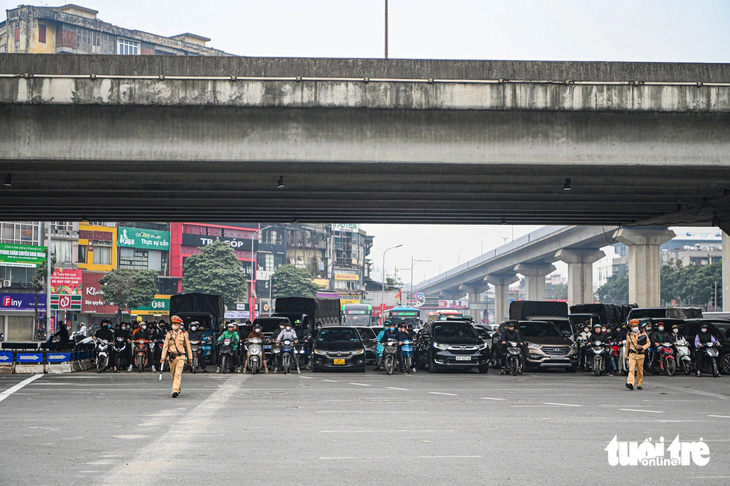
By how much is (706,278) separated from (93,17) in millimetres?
83637

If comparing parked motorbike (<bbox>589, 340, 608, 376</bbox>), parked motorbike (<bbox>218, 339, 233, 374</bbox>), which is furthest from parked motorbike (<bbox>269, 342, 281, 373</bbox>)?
parked motorbike (<bbox>589, 340, 608, 376</bbox>)

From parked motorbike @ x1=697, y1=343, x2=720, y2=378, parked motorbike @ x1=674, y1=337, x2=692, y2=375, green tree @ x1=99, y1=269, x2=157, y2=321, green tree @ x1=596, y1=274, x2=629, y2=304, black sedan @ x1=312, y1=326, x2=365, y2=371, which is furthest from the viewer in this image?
green tree @ x1=596, y1=274, x2=629, y2=304

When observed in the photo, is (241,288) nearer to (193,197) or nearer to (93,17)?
(93,17)

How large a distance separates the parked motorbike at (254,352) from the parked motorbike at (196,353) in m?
1.87

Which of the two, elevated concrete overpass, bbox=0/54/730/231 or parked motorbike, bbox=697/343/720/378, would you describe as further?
parked motorbike, bbox=697/343/720/378

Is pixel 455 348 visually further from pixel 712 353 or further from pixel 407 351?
pixel 712 353

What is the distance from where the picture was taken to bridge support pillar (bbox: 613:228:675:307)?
63.7 m

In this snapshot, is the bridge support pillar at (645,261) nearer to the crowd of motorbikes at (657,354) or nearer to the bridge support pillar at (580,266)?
the bridge support pillar at (580,266)

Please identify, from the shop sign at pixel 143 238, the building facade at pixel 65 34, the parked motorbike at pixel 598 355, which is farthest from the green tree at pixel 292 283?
the parked motorbike at pixel 598 355

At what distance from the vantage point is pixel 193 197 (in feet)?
99.6

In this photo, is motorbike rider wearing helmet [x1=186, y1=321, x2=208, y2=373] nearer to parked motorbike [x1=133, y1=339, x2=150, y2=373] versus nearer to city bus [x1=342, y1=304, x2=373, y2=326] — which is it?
parked motorbike [x1=133, y1=339, x2=150, y2=373]

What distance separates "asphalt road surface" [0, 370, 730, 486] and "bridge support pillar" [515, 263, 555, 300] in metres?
78.4

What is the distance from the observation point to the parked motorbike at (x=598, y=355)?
26.4 meters

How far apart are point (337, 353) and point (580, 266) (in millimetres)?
57189
